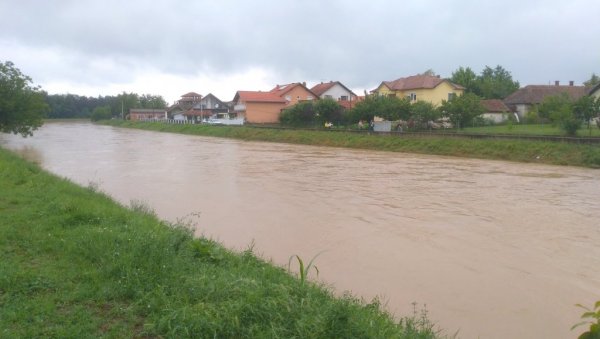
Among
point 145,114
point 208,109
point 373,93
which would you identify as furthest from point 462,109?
point 145,114

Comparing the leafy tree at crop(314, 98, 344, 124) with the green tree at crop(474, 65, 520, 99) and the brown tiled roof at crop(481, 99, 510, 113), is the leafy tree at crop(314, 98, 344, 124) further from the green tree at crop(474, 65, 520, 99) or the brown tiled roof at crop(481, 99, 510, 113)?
the green tree at crop(474, 65, 520, 99)

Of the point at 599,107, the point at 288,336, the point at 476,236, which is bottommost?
the point at 476,236

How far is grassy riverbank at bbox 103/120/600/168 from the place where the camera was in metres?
25.4

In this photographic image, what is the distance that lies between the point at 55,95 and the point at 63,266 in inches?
5522

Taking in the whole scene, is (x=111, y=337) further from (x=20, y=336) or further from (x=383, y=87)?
(x=383, y=87)

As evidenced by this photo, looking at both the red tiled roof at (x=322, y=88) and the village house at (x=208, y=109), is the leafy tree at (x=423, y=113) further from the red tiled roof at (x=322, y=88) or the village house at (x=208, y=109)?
the village house at (x=208, y=109)

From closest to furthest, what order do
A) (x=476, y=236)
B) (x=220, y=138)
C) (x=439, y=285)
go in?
(x=439, y=285) < (x=476, y=236) < (x=220, y=138)

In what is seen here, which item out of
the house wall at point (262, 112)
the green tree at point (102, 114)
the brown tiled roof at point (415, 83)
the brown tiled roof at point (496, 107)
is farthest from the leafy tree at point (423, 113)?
the green tree at point (102, 114)

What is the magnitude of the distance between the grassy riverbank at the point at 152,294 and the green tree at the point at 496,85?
205ft

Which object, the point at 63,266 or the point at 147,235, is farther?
the point at 147,235

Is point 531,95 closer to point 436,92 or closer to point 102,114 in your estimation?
point 436,92

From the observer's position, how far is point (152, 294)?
4.81m

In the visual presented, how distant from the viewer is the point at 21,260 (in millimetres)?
5652

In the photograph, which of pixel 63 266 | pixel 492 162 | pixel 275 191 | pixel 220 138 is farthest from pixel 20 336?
pixel 220 138
